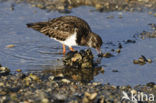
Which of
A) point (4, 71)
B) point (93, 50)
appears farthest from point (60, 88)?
point (93, 50)

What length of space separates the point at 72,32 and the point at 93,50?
1367 mm

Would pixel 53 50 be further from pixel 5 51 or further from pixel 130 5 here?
pixel 130 5

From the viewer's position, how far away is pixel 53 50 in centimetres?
1304

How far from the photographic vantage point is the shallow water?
11225 millimetres

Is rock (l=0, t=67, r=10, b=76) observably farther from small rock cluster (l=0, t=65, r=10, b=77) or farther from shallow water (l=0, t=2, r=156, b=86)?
shallow water (l=0, t=2, r=156, b=86)

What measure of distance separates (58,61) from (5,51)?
201 cm

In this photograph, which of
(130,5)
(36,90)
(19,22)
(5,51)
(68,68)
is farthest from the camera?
(130,5)

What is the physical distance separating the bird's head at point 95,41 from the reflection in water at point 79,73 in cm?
122

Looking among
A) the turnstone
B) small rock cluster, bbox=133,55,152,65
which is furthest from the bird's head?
small rock cluster, bbox=133,55,152,65

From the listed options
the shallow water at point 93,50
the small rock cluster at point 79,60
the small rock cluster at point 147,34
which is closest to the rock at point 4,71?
the shallow water at point 93,50

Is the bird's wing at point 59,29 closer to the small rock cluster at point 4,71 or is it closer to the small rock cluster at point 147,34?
the small rock cluster at point 4,71

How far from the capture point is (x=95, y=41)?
12.5 metres

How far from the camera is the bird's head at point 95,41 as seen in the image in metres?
12.4

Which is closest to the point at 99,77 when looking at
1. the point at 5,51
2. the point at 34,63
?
the point at 34,63
